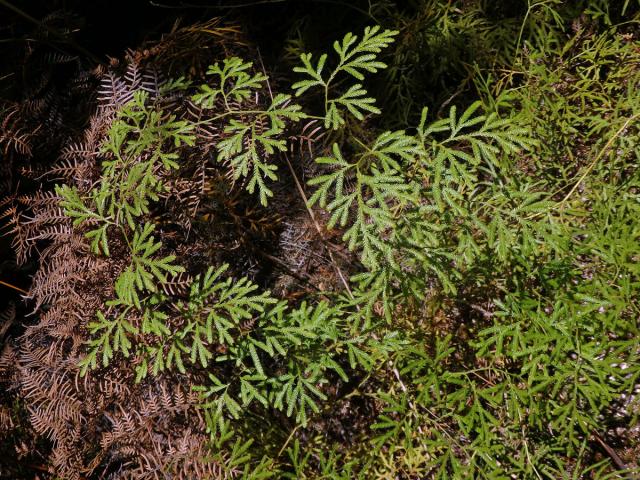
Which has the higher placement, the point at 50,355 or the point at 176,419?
the point at 50,355

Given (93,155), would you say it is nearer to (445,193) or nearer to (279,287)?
(279,287)

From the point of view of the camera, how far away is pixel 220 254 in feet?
5.95

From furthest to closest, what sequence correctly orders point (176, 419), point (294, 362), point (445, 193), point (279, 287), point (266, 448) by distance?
point (279, 287) < point (176, 419) < point (266, 448) < point (294, 362) < point (445, 193)

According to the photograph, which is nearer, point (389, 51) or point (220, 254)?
point (220, 254)

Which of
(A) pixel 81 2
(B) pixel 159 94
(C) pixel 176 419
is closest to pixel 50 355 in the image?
(C) pixel 176 419

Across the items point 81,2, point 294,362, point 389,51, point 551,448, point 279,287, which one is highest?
point 81,2

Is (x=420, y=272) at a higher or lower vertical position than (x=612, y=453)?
higher

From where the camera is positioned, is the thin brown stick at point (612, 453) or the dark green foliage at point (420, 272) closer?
the dark green foliage at point (420, 272)

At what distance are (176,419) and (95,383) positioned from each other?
0.26 meters

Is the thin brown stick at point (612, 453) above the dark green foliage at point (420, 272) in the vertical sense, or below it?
below

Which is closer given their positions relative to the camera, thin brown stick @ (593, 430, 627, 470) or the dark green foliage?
the dark green foliage

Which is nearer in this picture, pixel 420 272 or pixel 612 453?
pixel 420 272

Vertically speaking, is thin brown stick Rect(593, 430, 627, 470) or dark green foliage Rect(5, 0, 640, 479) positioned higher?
dark green foliage Rect(5, 0, 640, 479)

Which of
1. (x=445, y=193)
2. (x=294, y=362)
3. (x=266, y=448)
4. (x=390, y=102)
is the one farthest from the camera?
(x=390, y=102)
